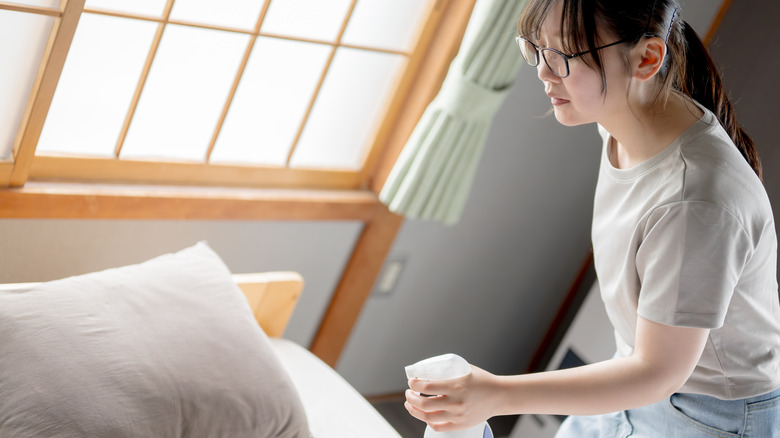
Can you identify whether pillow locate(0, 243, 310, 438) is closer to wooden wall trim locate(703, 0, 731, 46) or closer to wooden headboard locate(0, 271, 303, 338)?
wooden headboard locate(0, 271, 303, 338)

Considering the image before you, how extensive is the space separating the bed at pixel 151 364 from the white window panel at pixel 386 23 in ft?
2.47

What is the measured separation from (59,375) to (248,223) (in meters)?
0.86

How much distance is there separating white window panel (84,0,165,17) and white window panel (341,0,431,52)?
0.51 meters

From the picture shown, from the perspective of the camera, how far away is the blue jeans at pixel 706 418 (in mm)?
1270

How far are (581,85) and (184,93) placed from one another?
1.17 metres

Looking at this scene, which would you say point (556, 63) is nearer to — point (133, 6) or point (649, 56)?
point (649, 56)

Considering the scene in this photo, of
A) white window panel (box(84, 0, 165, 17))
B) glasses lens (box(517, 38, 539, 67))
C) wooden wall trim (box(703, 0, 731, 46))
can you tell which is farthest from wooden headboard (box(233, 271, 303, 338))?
wooden wall trim (box(703, 0, 731, 46))

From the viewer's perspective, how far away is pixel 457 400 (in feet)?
3.53

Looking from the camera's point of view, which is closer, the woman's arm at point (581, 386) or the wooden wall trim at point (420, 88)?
the woman's arm at point (581, 386)

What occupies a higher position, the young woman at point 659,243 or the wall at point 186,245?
the young woman at point 659,243

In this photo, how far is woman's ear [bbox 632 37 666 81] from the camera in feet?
3.58

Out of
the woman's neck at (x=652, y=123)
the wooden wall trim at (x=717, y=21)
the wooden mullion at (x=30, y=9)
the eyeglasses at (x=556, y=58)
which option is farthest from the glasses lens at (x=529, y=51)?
the wooden wall trim at (x=717, y=21)

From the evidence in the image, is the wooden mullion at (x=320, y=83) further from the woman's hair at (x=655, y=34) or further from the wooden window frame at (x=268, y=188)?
the woman's hair at (x=655, y=34)

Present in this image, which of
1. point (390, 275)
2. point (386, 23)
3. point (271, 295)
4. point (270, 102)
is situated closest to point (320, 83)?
point (270, 102)
